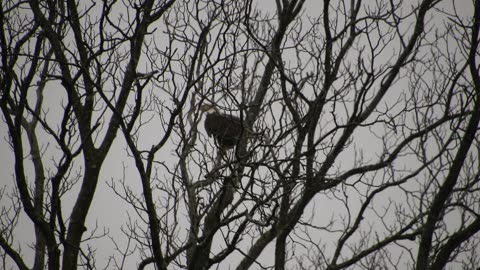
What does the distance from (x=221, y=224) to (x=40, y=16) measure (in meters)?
1.91

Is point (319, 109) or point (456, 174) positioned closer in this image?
point (456, 174)

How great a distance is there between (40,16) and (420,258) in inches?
127

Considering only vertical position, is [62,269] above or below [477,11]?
below

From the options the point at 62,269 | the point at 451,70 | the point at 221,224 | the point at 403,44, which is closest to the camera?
the point at 221,224

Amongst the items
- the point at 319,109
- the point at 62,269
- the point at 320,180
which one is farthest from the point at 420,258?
the point at 62,269

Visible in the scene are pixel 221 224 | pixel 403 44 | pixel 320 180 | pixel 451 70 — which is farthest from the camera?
pixel 403 44

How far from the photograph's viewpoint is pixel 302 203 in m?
3.84

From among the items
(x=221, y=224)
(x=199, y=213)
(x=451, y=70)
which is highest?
(x=451, y=70)

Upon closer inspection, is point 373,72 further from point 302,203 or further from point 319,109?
point 302,203

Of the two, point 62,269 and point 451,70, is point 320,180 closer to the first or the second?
point 451,70

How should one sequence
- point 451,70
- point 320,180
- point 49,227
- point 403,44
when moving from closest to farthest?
point 49,227 → point 320,180 → point 451,70 → point 403,44

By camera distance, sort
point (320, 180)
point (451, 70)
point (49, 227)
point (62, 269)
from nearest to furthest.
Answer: point (49, 227)
point (62, 269)
point (320, 180)
point (451, 70)

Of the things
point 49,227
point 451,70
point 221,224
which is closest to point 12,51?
point 49,227

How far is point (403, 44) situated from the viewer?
184 inches
